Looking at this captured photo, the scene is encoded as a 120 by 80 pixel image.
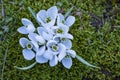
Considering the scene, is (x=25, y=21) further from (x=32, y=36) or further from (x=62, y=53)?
(x=62, y=53)

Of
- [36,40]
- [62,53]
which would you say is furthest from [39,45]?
[62,53]

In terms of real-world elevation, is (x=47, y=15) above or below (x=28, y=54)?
above

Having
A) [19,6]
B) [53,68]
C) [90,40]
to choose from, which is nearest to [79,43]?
[90,40]

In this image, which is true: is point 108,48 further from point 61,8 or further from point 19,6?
point 19,6

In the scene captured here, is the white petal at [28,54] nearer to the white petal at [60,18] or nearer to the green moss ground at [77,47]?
the green moss ground at [77,47]

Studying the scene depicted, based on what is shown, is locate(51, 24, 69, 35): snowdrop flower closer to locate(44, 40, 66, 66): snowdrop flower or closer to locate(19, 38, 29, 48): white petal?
locate(44, 40, 66, 66): snowdrop flower

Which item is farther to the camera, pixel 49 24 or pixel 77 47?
pixel 77 47

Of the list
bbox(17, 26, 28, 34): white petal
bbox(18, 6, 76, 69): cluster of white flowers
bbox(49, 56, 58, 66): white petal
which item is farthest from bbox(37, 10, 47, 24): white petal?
bbox(49, 56, 58, 66): white petal
